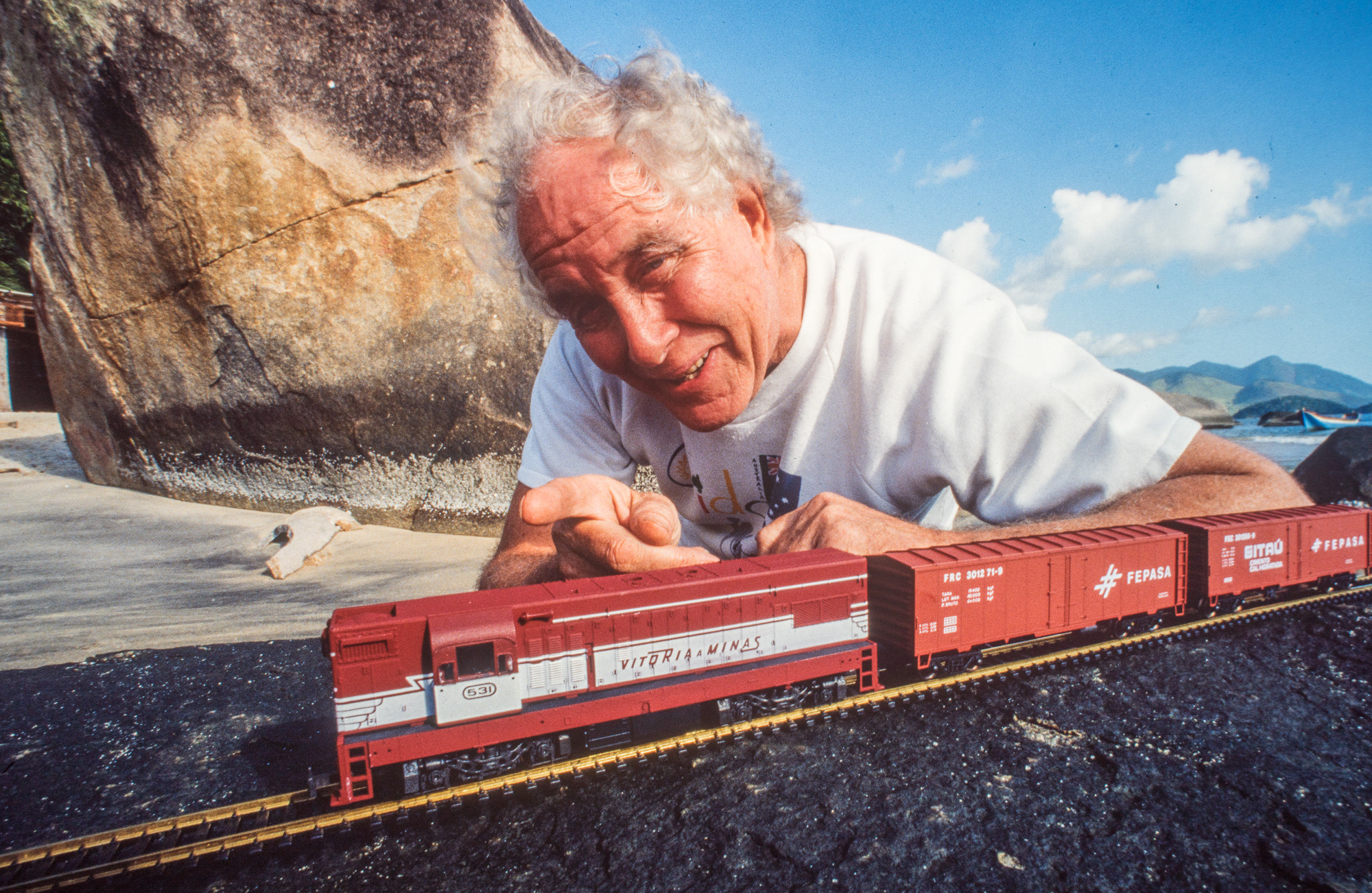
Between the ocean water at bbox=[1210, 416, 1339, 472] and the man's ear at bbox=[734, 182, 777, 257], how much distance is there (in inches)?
685

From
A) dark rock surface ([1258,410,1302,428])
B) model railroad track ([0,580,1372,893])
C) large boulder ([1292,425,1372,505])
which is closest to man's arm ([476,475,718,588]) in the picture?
model railroad track ([0,580,1372,893])

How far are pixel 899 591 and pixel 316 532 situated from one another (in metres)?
11.0

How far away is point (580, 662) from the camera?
14.2 ft

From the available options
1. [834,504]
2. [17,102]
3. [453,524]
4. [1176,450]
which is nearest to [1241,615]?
[1176,450]

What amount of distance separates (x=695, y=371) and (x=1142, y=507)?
12.2 feet

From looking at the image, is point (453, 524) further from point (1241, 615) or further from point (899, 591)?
point (1241, 615)

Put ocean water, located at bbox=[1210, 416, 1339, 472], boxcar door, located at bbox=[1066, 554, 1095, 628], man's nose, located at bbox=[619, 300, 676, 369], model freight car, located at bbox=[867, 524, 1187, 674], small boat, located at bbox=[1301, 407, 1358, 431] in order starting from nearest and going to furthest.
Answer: man's nose, located at bbox=[619, 300, 676, 369] < model freight car, located at bbox=[867, 524, 1187, 674] < boxcar door, located at bbox=[1066, 554, 1095, 628] < ocean water, located at bbox=[1210, 416, 1339, 472] < small boat, located at bbox=[1301, 407, 1358, 431]

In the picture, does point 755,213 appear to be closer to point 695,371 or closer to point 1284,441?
point 695,371

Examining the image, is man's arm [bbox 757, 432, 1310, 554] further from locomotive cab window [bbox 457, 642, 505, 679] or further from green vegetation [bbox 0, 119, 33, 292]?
green vegetation [bbox 0, 119, 33, 292]

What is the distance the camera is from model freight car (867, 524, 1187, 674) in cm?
499

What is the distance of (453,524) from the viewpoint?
13938mm

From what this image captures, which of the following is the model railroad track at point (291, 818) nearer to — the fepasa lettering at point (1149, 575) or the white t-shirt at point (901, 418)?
the white t-shirt at point (901, 418)

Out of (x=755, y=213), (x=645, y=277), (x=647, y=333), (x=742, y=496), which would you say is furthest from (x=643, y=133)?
(x=742, y=496)

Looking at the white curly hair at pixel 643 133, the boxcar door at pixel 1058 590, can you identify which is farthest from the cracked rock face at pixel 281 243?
the boxcar door at pixel 1058 590
